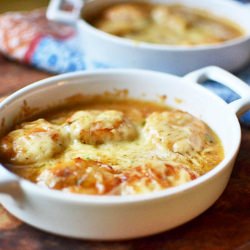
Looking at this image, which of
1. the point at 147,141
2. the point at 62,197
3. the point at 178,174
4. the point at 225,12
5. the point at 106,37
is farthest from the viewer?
the point at 225,12

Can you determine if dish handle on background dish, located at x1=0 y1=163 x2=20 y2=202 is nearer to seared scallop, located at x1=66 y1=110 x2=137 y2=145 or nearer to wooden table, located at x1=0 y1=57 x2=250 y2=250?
wooden table, located at x1=0 y1=57 x2=250 y2=250

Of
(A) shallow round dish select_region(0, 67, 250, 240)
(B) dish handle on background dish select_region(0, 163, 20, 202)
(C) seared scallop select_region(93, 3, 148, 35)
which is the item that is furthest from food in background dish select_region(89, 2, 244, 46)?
(B) dish handle on background dish select_region(0, 163, 20, 202)

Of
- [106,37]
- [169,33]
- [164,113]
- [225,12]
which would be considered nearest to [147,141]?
[164,113]

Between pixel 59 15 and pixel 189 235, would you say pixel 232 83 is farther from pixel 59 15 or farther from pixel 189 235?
pixel 59 15

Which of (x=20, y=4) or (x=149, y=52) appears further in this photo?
(x=20, y=4)

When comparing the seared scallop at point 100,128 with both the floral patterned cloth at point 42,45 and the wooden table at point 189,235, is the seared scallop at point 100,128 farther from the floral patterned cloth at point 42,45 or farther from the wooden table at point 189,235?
the floral patterned cloth at point 42,45

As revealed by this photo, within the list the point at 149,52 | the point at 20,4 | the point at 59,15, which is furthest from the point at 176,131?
the point at 20,4

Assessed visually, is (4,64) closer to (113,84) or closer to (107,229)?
(113,84)
